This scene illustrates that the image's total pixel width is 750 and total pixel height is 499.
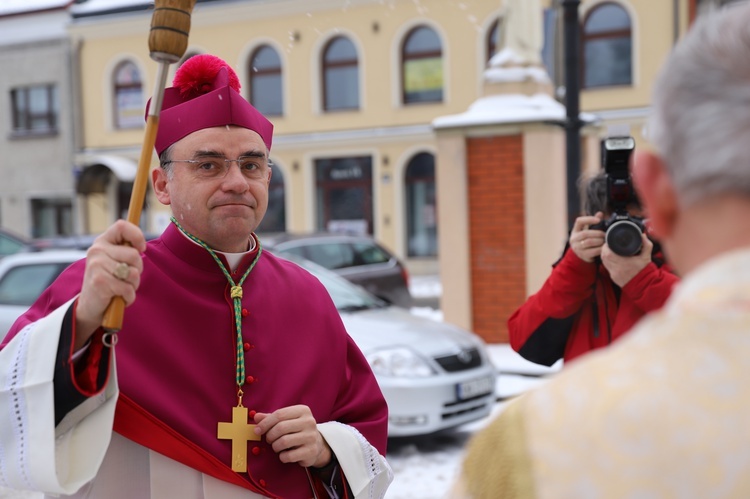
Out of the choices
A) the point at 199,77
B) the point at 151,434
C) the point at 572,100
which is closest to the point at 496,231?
the point at 572,100

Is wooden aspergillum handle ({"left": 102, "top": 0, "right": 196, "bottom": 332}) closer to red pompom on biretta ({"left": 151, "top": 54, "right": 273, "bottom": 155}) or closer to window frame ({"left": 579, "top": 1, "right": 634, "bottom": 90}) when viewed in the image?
red pompom on biretta ({"left": 151, "top": 54, "right": 273, "bottom": 155})

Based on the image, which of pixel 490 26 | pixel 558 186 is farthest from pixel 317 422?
pixel 490 26

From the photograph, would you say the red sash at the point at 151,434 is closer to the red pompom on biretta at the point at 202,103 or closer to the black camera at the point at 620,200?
the red pompom on biretta at the point at 202,103

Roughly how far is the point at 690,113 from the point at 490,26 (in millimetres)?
19116

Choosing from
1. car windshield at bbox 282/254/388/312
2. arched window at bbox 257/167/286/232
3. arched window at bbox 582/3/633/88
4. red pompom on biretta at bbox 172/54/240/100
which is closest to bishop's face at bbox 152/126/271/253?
red pompom on biretta at bbox 172/54/240/100

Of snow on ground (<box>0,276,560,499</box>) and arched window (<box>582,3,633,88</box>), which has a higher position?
arched window (<box>582,3,633,88</box>)

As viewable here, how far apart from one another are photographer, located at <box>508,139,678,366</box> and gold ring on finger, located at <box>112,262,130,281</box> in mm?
1417

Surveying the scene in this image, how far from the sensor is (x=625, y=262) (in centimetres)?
243

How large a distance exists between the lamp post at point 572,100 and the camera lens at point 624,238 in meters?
3.77

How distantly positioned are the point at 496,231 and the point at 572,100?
246cm

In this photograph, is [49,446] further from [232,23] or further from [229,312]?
[232,23]

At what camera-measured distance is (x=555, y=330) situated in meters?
2.77

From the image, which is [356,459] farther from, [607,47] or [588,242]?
[607,47]

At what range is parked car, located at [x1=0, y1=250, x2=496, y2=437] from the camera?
228 inches
